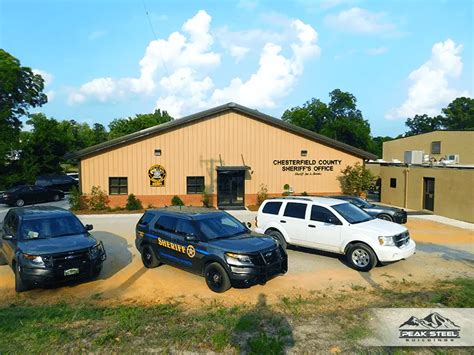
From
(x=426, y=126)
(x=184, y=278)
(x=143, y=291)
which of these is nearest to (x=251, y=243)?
(x=184, y=278)

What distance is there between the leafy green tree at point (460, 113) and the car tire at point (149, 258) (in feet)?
276

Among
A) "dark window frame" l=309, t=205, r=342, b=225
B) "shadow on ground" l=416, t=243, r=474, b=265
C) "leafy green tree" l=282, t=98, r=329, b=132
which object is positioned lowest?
"shadow on ground" l=416, t=243, r=474, b=265

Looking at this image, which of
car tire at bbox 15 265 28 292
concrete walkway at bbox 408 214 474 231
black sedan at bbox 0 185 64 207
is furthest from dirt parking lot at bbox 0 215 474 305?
black sedan at bbox 0 185 64 207

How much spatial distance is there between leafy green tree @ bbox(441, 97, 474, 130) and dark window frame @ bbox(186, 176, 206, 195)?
73.6 meters

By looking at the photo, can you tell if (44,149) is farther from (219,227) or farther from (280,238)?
(219,227)

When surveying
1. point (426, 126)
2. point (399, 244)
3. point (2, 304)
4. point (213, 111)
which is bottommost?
point (2, 304)

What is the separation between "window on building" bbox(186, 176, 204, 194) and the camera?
23.2 metres

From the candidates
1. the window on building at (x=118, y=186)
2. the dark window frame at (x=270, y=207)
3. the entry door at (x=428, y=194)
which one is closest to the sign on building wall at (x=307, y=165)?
the entry door at (x=428, y=194)

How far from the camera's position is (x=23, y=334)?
18.7ft

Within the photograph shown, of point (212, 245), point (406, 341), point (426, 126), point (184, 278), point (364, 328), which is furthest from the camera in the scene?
point (426, 126)

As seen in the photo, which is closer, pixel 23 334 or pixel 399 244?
pixel 23 334

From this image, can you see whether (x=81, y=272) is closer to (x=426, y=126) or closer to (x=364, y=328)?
(x=364, y=328)

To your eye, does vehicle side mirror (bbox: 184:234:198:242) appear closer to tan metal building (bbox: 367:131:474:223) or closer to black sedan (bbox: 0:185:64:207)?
tan metal building (bbox: 367:131:474:223)

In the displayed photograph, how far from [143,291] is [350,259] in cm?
544
